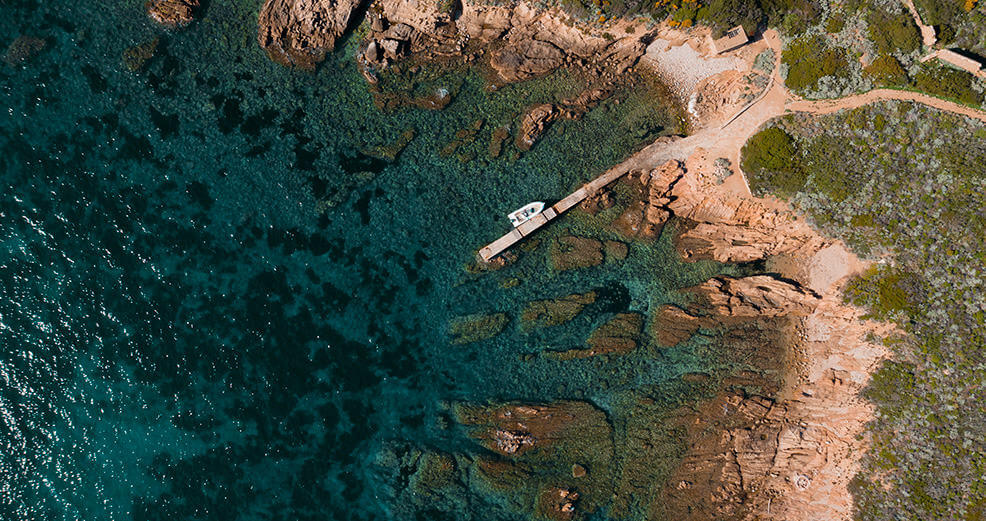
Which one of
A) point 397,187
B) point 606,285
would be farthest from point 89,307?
point 606,285

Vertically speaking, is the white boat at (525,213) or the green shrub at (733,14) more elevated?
the green shrub at (733,14)

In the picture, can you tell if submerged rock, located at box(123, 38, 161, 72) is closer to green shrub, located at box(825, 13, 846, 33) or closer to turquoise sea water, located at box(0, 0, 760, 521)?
turquoise sea water, located at box(0, 0, 760, 521)

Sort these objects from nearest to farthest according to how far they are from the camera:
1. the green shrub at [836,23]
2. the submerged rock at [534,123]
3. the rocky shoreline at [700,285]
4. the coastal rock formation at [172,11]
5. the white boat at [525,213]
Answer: the green shrub at [836,23]
the rocky shoreline at [700,285]
the submerged rock at [534,123]
the coastal rock formation at [172,11]
the white boat at [525,213]

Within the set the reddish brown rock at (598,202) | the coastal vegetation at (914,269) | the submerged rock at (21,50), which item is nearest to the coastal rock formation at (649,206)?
the reddish brown rock at (598,202)

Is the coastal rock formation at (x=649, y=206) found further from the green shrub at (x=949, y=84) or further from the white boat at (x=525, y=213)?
the green shrub at (x=949, y=84)

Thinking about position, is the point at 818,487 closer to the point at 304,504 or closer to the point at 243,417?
the point at 304,504

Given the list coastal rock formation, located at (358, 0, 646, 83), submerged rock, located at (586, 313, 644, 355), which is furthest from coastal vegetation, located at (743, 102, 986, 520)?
submerged rock, located at (586, 313, 644, 355)
